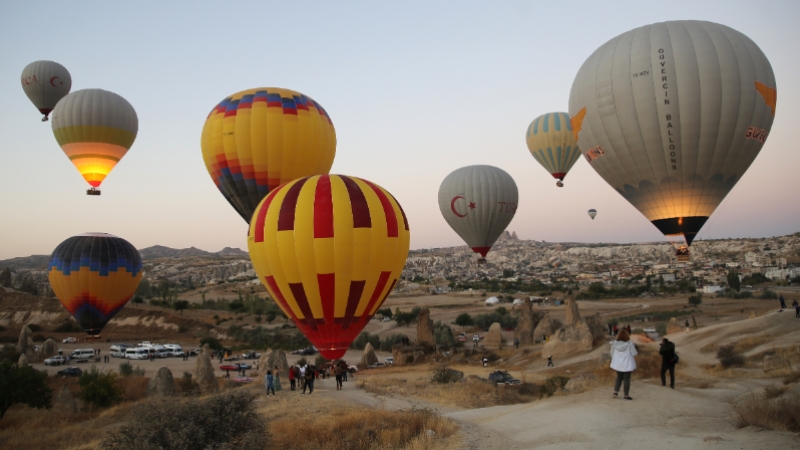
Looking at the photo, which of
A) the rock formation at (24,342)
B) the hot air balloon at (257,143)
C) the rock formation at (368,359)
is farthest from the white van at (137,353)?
the hot air balloon at (257,143)

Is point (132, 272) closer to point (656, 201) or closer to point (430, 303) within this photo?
point (656, 201)

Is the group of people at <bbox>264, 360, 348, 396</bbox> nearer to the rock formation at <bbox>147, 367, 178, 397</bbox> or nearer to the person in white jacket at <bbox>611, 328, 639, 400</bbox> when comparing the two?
the rock formation at <bbox>147, 367, 178, 397</bbox>

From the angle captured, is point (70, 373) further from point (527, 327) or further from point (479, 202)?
point (527, 327)

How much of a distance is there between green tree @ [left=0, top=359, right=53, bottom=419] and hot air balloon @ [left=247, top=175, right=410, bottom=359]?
11429 mm

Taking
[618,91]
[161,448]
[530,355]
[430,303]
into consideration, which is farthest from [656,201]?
[430,303]

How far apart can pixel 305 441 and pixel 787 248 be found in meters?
145

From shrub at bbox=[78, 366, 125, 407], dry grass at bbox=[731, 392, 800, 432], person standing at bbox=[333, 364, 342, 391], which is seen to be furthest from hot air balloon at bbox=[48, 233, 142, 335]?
dry grass at bbox=[731, 392, 800, 432]

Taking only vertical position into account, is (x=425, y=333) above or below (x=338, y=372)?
below

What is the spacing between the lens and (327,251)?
1274 cm

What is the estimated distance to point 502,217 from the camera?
3572 cm

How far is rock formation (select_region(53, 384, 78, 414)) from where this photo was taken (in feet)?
64.8

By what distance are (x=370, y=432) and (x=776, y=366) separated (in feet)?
40.5

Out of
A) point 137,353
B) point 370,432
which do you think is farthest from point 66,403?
point 137,353

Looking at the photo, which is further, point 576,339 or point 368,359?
point 368,359
